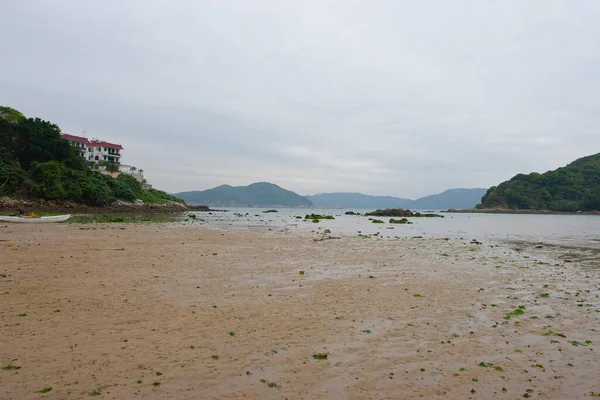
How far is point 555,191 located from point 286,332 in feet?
628

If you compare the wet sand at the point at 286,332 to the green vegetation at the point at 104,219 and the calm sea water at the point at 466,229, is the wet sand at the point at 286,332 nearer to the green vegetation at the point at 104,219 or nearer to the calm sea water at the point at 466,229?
the calm sea water at the point at 466,229

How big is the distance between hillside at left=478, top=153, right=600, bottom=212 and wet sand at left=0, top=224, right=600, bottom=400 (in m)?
171

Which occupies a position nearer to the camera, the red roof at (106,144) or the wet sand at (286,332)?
the wet sand at (286,332)

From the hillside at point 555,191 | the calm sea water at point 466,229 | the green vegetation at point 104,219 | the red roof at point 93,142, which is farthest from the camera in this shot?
the hillside at point 555,191

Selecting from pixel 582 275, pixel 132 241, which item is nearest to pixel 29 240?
pixel 132 241

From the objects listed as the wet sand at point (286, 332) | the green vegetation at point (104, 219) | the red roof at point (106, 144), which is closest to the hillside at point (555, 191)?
the green vegetation at point (104, 219)

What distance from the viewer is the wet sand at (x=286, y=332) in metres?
5.63

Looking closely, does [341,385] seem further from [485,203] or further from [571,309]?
[485,203]

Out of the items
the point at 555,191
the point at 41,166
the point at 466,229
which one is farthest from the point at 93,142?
the point at 555,191

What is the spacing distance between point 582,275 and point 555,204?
173 m

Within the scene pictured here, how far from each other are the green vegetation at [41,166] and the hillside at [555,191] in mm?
165542

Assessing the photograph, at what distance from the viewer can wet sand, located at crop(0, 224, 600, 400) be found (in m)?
5.63

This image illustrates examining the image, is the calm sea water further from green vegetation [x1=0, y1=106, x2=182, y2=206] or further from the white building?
the white building

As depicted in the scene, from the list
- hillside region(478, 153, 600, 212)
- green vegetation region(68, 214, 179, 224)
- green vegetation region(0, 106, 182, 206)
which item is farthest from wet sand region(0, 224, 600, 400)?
hillside region(478, 153, 600, 212)
